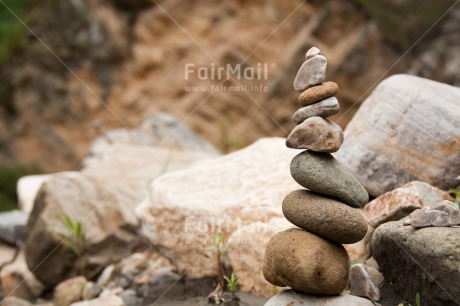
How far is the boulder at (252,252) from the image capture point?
5344 millimetres

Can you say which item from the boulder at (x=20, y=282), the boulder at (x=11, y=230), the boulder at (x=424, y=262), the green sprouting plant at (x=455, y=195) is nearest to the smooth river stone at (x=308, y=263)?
the boulder at (x=424, y=262)

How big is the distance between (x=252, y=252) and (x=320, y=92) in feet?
6.12

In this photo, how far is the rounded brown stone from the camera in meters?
4.44

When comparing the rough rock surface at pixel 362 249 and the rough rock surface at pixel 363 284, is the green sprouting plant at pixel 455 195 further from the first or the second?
the rough rock surface at pixel 363 284

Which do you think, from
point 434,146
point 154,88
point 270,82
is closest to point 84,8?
point 154,88

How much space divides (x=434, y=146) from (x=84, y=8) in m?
10.5

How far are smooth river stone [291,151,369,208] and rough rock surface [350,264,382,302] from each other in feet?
1.92

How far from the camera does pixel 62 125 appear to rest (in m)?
13.7

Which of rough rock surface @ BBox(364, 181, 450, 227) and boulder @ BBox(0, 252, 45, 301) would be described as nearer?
rough rock surface @ BBox(364, 181, 450, 227)

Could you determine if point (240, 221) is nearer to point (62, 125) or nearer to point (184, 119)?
point (184, 119)

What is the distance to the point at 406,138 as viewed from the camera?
18.3 ft

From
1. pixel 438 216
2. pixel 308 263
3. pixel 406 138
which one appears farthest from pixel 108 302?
pixel 406 138

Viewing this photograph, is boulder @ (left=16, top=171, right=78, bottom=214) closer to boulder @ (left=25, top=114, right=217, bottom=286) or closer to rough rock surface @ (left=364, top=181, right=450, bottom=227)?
boulder @ (left=25, top=114, right=217, bottom=286)

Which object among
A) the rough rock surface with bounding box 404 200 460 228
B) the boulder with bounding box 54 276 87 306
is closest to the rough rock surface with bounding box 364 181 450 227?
the rough rock surface with bounding box 404 200 460 228
